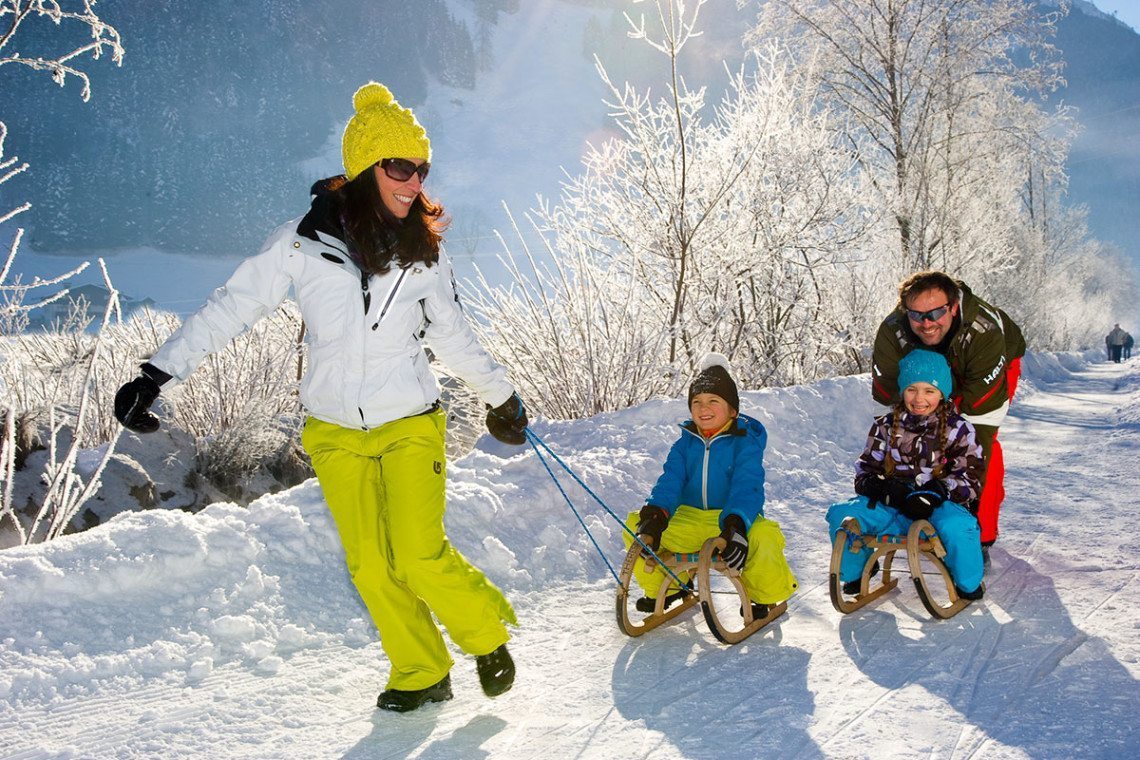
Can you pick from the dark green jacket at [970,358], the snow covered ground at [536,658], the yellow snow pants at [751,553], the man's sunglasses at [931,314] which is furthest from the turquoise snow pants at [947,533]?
the man's sunglasses at [931,314]

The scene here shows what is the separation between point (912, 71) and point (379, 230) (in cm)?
1658

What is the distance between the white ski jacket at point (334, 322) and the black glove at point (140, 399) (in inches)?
1.3

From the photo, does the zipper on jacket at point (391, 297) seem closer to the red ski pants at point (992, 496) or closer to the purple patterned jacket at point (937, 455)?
the purple patterned jacket at point (937, 455)

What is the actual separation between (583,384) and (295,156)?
59.9 m

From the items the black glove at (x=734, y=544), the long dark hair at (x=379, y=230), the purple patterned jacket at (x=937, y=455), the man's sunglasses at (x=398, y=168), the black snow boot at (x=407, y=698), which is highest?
the man's sunglasses at (x=398, y=168)

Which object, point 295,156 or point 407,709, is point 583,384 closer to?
point 407,709

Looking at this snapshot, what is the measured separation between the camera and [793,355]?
38.0 ft

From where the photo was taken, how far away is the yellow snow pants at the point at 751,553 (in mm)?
3465

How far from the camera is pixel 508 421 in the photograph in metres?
3.05

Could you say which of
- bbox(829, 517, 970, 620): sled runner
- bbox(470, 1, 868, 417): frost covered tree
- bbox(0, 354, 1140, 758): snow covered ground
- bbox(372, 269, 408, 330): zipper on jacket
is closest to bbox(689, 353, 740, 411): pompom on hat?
bbox(829, 517, 970, 620): sled runner

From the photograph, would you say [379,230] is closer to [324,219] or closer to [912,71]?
[324,219]

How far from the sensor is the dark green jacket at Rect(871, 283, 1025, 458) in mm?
3984

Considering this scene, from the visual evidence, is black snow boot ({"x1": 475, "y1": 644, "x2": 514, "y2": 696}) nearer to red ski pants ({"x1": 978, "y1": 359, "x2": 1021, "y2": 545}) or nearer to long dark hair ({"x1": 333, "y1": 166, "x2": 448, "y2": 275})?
long dark hair ({"x1": 333, "y1": 166, "x2": 448, "y2": 275})

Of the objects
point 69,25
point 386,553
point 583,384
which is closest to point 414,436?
point 386,553
